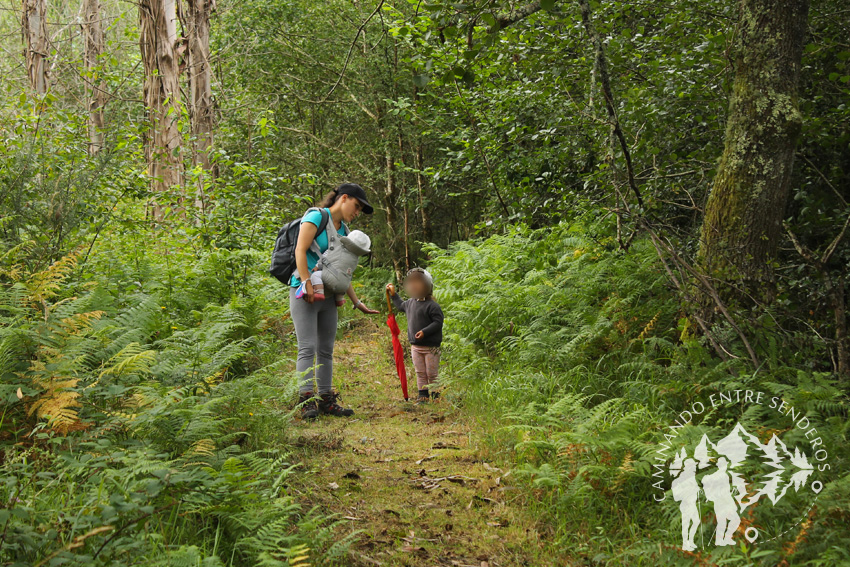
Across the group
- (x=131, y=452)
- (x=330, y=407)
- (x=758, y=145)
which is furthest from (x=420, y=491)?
(x=758, y=145)

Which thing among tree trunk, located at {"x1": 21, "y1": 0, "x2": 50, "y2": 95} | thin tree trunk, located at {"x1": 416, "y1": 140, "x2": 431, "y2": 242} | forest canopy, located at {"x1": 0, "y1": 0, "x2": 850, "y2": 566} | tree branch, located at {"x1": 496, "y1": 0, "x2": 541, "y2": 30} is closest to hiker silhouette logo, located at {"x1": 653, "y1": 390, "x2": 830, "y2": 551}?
forest canopy, located at {"x1": 0, "y1": 0, "x2": 850, "y2": 566}

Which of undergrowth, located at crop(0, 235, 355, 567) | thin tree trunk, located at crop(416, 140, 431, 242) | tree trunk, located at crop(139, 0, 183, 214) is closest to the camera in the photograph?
undergrowth, located at crop(0, 235, 355, 567)

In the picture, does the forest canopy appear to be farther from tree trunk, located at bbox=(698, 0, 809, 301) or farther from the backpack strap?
the backpack strap

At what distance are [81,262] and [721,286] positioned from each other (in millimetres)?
6618

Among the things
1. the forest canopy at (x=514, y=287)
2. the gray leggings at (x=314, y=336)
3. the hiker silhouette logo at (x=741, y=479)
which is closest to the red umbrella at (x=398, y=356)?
the forest canopy at (x=514, y=287)

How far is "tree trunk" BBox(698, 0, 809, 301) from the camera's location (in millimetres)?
4820

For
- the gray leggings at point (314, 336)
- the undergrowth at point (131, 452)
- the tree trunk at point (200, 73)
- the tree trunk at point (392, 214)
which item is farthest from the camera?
the tree trunk at point (392, 214)

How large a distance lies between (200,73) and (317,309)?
25.1 ft

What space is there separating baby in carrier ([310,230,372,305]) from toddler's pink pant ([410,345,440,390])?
153 cm

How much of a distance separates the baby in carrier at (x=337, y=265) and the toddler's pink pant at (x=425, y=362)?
153 centimetres

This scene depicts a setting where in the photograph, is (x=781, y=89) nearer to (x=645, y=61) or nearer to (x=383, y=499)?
(x=645, y=61)

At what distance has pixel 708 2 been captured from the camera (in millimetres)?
6559

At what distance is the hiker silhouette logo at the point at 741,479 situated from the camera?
304 cm

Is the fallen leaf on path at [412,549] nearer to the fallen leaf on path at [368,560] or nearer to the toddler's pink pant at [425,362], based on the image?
the fallen leaf on path at [368,560]
